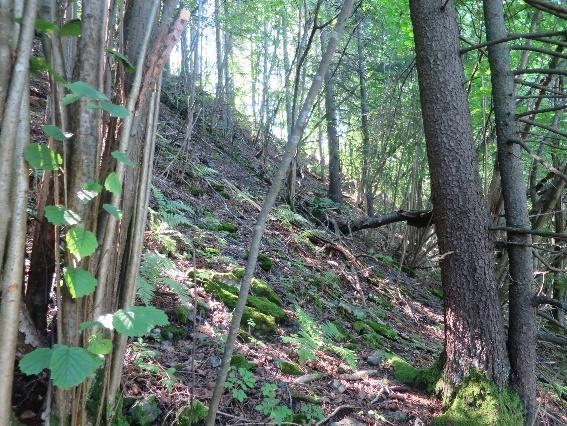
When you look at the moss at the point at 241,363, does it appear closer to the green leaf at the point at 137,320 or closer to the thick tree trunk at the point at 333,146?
the green leaf at the point at 137,320

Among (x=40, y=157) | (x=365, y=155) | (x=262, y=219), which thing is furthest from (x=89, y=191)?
(x=365, y=155)

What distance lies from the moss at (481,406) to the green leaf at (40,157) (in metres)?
3.24

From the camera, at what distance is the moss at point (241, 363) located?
125 inches

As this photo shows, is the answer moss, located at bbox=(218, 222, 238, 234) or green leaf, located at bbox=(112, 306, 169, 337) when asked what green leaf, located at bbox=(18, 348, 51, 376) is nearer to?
green leaf, located at bbox=(112, 306, 169, 337)

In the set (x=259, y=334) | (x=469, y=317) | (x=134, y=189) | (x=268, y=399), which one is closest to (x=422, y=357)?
(x=469, y=317)

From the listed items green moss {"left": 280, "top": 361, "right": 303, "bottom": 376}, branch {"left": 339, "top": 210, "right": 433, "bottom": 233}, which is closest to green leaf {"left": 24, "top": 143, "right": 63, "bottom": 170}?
green moss {"left": 280, "top": 361, "right": 303, "bottom": 376}

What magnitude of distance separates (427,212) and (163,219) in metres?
4.19

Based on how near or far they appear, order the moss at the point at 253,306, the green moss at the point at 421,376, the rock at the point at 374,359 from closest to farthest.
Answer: the green moss at the point at 421,376 → the moss at the point at 253,306 → the rock at the point at 374,359

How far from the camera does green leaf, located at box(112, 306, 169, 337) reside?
1428 millimetres

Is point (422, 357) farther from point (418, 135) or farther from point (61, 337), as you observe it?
point (418, 135)

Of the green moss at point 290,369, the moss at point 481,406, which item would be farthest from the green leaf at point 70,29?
the moss at point 481,406

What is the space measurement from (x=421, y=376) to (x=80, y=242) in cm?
338

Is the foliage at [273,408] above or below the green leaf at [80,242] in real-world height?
below

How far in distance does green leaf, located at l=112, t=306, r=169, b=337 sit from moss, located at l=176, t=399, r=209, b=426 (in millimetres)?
1143
